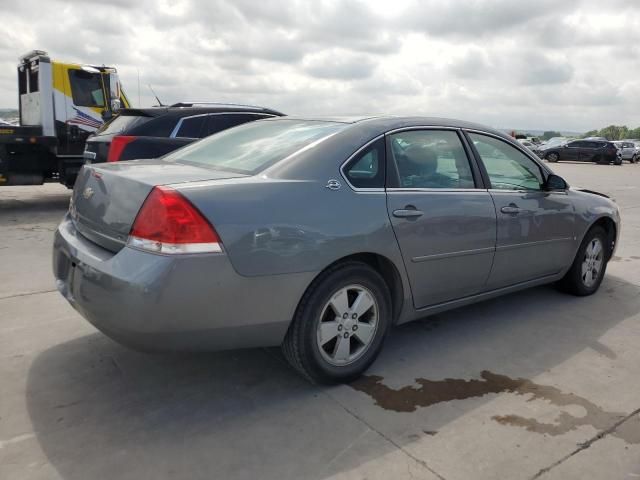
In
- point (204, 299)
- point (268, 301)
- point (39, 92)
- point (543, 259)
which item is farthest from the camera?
point (39, 92)

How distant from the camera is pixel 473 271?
144 inches

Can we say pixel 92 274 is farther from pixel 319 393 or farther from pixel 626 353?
pixel 626 353

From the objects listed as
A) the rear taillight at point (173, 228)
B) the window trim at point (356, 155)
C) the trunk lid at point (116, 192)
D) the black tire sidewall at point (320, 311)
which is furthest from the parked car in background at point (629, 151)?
the rear taillight at point (173, 228)

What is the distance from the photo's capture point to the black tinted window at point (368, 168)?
121 inches

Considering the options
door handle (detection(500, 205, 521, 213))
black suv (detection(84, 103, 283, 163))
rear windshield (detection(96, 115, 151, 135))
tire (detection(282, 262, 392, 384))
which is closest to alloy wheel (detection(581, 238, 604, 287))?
door handle (detection(500, 205, 521, 213))

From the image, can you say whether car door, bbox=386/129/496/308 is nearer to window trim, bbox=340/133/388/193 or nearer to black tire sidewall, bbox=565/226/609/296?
window trim, bbox=340/133/388/193

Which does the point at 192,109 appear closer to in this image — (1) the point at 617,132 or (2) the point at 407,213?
(2) the point at 407,213

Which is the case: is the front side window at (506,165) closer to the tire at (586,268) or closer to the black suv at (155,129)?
the tire at (586,268)

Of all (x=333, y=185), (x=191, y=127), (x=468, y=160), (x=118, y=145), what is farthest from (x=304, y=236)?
(x=191, y=127)

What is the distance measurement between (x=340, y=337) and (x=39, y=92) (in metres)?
8.78

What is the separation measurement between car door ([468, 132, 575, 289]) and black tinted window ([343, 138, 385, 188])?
97 cm

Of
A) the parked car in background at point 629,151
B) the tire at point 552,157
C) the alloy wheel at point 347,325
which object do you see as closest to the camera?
the alloy wheel at point 347,325

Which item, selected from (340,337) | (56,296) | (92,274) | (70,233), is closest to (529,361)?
(340,337)

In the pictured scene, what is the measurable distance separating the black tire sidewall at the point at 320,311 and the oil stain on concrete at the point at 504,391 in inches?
5.2
